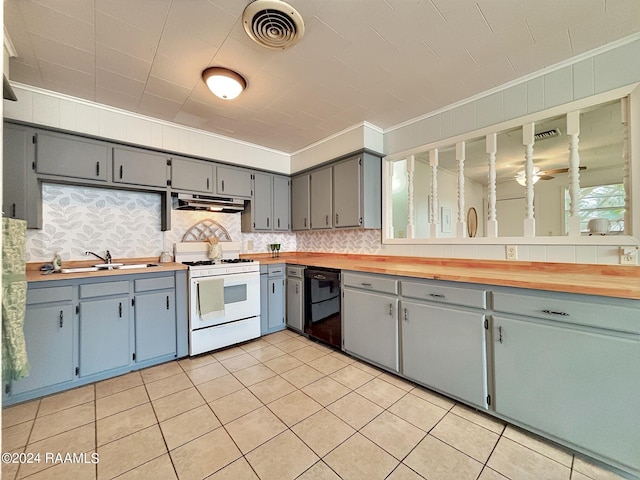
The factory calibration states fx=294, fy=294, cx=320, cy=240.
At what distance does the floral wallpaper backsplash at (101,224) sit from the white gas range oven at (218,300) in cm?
30

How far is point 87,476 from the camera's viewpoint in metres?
1.58

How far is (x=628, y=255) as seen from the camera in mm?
1965

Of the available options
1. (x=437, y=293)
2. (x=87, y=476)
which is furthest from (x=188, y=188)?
(x=437, y=293)

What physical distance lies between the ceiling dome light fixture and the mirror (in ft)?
6.19

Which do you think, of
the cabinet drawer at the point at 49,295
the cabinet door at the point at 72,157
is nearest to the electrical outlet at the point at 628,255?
the cabinet drawer at the point at 49,295

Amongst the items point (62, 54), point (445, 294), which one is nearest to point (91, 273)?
point (62, 54)

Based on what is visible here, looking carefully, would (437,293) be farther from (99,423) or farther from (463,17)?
(99,423)

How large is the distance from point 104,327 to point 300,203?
8.44 ft

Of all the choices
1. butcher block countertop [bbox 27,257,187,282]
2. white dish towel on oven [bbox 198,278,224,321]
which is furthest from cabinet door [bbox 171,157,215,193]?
white dish towel on oven [bbox 198,278,224,321]

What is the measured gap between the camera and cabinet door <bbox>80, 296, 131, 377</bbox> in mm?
2410

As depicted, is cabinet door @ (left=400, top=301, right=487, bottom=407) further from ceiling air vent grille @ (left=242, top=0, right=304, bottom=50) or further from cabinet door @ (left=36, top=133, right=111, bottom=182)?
cabinet door @ (left=36, top=133, right=111, bottom=182)

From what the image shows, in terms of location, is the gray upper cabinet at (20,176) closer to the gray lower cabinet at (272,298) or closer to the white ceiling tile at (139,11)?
the white ceiling tile at (139,11)

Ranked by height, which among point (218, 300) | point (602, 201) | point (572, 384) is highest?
point (602, 201)

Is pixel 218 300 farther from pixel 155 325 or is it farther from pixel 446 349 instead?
pixel 446 349
